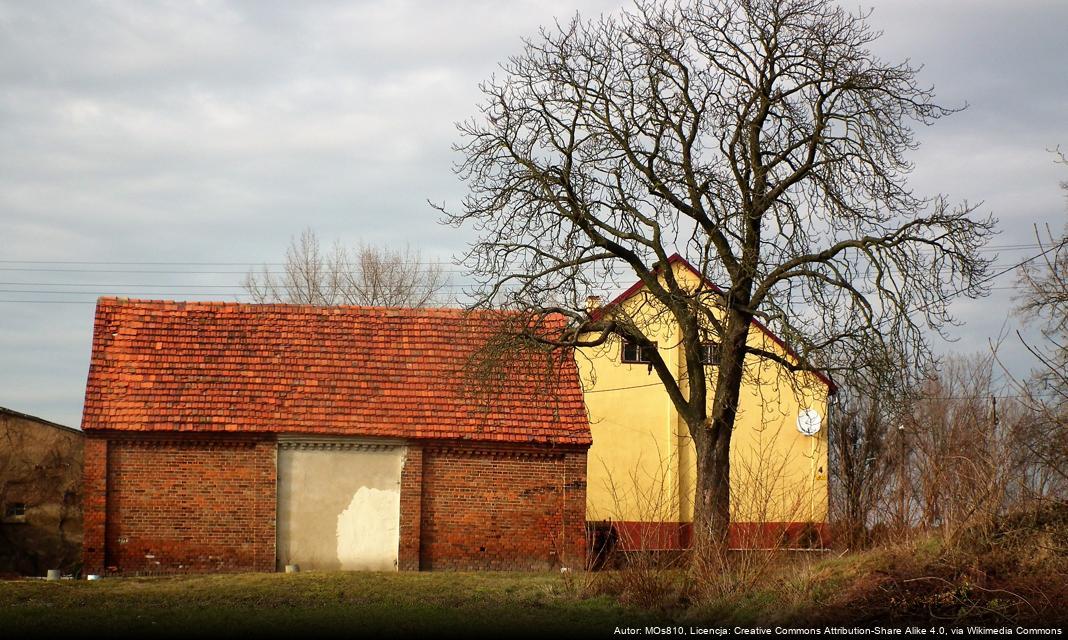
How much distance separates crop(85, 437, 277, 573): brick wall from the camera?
20859 mm

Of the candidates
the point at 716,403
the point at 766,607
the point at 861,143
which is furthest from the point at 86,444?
the point at 861,143

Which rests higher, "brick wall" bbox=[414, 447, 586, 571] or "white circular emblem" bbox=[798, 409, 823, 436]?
"white circular emblem" bbox=[798, 409, 823, 436]

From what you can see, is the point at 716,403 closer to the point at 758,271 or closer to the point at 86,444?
the point at 758,271

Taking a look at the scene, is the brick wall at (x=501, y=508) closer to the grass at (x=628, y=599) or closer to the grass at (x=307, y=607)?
the grass at (x=307, y=607)

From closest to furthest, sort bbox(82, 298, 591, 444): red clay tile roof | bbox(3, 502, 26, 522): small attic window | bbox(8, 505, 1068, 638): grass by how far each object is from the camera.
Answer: bbox(8, 505, 1068, 638): grass < bbox(3, 502, 26, 522): small attic window < bbox(82, 298, 591, 444): red clay tile roof

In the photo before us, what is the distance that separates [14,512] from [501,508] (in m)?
9.49

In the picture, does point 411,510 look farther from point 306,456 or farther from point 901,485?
point 901,485

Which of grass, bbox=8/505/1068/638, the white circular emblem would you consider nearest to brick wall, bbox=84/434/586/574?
grass, bbox=8/505/1068/638

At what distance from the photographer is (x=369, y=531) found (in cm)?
2191

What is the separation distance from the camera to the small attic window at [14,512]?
21203mm

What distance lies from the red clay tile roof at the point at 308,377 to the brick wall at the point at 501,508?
55 cm

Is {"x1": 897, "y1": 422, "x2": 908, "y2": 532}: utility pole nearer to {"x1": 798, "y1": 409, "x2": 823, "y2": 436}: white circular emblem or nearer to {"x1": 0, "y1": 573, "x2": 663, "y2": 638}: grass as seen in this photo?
{"x1": 0, "y1": 573, "x2": 663, "y2": 638}: grass

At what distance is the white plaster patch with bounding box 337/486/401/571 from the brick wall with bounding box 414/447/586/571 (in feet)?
1.41

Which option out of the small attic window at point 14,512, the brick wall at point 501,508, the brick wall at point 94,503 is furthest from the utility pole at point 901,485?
the small attic window at point 14,512
